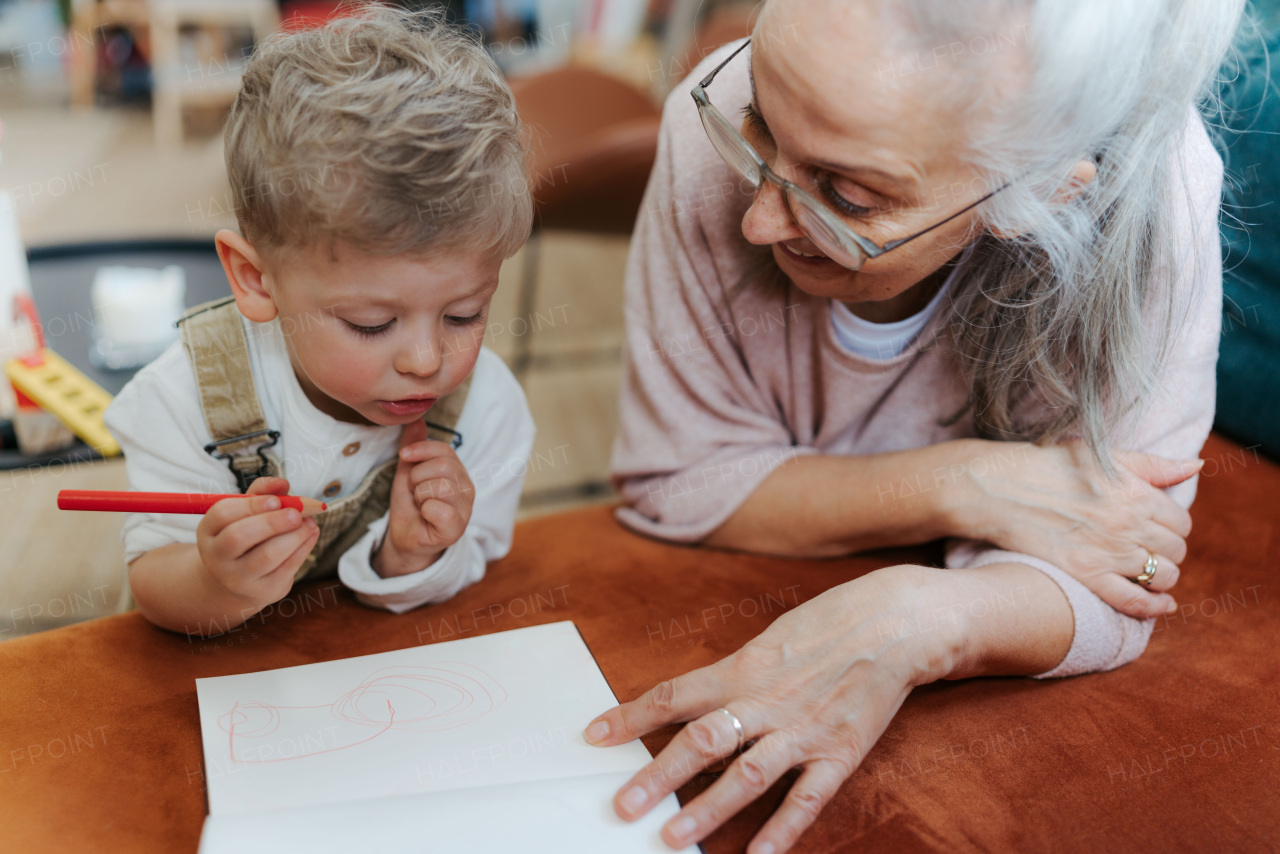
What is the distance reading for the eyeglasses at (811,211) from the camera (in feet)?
2.86

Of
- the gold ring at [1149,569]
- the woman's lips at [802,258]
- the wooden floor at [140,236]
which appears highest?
the woman's lips at [802,258]

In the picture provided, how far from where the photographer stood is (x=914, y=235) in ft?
2.94

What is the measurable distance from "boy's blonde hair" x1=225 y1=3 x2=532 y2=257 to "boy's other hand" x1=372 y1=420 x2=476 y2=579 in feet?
0.70

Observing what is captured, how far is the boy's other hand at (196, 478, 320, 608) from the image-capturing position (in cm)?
80

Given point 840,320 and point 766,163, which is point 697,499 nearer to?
point 840,320

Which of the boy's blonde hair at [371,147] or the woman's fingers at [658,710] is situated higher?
the boy's blonde hair at [371,147]

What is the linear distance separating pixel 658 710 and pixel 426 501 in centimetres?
29

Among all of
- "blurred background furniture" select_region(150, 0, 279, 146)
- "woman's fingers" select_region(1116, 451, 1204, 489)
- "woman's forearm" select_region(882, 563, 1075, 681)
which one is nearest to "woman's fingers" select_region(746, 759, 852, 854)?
"woman's forearm" select_region(882, 563, 1075, 681)

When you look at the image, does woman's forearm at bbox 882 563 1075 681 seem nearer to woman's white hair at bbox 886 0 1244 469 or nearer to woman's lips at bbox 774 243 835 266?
woman's white hair at bbox 886 0 1244 469

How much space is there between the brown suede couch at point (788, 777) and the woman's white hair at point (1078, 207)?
256 millimetres

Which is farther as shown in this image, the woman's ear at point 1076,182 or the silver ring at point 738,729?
the woman's ear at point 1076,182

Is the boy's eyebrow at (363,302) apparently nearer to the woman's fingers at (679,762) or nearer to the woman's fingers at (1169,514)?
the woman's fingers at (679,762)

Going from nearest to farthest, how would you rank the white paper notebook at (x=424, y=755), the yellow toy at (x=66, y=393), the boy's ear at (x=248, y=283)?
the white paper notebook at (x=424, y=755) < the boy's ear at (x=248, y=283) < the yellow toy at (x=66, y=393)

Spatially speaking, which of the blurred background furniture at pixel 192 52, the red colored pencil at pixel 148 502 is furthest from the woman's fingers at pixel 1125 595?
the blurred background furniture at pixel 192 52
